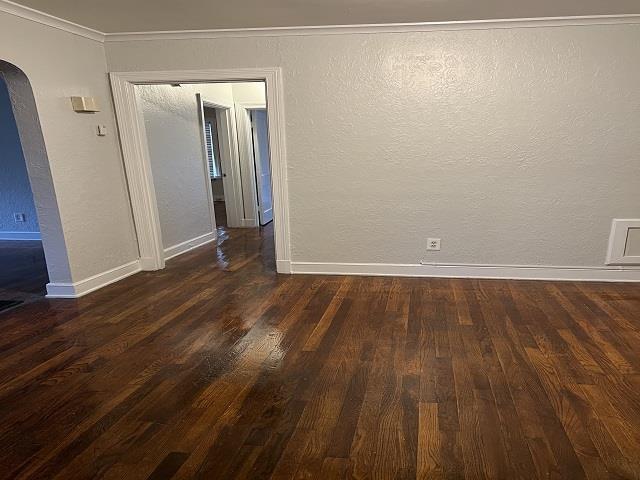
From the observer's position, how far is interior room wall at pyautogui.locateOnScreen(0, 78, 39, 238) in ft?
→ 17.3

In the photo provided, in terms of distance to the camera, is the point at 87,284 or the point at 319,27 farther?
the point at 87,284

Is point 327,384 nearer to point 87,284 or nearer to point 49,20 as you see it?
point 87,284

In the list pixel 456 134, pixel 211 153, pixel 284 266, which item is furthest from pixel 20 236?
pixel 456 134

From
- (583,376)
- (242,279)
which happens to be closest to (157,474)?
(583,376)

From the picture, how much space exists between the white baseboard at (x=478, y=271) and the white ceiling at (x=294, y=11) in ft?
6.66

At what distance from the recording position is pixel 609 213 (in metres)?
3.24

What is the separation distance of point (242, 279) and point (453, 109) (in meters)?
2.39

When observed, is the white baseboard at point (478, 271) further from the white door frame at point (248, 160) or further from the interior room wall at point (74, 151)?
the white door frame at point (248, 160)

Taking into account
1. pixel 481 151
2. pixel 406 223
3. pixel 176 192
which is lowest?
pixel 406 223

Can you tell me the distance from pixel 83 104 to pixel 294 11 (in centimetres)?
187

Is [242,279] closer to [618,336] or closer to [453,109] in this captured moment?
[453,109]

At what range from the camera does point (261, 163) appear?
649 cm

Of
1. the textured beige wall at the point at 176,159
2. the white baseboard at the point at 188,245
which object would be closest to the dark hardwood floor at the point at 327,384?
the white baseboard at the point at 188,245

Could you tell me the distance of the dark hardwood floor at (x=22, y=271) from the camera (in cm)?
337
